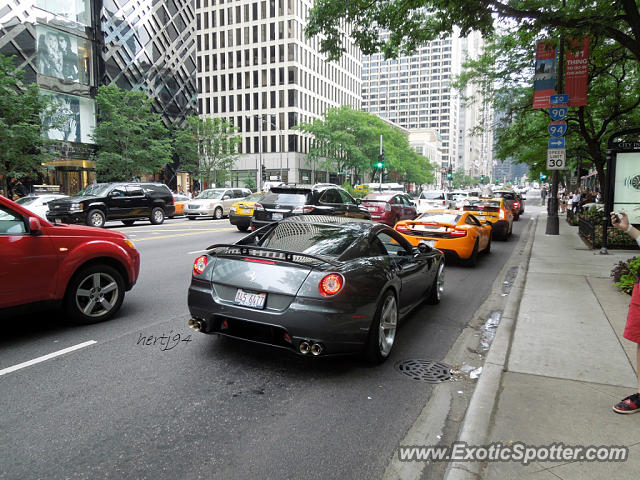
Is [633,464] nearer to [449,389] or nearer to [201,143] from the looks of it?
[449,389]

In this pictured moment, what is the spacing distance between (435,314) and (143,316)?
4.20 metres

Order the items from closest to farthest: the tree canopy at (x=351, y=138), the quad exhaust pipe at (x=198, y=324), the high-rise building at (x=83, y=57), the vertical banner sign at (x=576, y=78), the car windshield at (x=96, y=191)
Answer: the quad exhaust pipe at (x=198, y=324), the vertical banner sign at (x=576, y=78), the car windshield at (x=96, y=191), the high-rise building at (x=83, y=57), the tree canopy at (x=351, y=138)

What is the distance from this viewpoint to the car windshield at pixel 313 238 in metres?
4.98

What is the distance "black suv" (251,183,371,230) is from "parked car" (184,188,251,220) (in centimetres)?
1107

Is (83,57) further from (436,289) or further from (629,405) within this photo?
(629,405)

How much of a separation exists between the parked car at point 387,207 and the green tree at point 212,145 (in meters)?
36.0

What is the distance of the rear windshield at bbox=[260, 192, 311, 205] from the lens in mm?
15328

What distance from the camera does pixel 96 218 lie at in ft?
63.9

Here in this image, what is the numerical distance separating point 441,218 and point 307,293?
7.69 m

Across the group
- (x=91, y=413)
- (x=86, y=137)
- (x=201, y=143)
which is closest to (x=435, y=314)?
(x=91, y=413)

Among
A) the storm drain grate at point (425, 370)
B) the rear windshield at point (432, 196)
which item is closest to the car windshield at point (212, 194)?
the rear windshield at point (432, 196)

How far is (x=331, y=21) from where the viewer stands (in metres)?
10.9

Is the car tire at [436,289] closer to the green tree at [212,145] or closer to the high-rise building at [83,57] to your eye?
the high-rise building at [83,57]

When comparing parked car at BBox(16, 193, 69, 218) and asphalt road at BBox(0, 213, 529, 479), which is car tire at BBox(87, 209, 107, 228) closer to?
parked car at BBox(16, 193, 69, 218)
